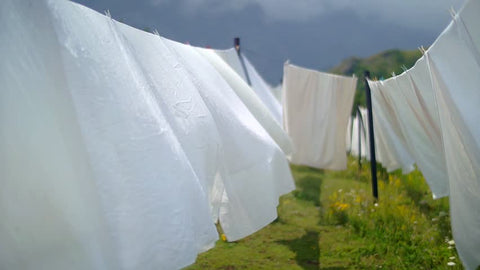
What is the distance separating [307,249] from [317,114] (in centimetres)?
249

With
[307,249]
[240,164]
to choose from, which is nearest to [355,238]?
[307,249]

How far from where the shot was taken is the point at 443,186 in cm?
279

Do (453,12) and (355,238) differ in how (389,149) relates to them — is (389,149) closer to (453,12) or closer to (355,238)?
(355,238)

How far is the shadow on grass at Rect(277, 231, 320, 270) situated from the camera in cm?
275

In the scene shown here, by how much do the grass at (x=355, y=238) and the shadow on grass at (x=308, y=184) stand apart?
1.30 feet

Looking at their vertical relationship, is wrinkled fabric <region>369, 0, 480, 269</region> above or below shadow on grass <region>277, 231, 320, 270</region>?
above

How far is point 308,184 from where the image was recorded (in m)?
5.56

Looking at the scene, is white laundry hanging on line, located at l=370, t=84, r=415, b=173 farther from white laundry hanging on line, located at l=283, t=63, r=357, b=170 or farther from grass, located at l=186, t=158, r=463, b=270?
grass, located at l=186, t=158, r=463, b=270

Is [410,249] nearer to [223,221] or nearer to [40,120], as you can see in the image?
[223,221]

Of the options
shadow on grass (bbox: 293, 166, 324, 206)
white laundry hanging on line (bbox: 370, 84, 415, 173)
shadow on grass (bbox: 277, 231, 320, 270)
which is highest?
white laundry hanging on line (bbox: 370, 84, 415, 173)

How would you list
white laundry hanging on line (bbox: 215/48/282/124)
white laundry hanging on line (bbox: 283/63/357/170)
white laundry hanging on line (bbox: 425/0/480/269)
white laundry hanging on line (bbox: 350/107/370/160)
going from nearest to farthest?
white laundry hanging on line (bbox: 425/0/480/269) → white laundry hanging on line (bbox: 215/48/282/124) → white laundry hanging on line (bbox: 283/63/357/170) → white laundry hanging on line (bbox: 350/107/370/160)

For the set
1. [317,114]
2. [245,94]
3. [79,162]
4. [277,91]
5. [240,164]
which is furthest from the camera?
[277,91]

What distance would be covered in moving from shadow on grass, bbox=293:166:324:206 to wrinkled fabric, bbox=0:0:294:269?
10.7 ft

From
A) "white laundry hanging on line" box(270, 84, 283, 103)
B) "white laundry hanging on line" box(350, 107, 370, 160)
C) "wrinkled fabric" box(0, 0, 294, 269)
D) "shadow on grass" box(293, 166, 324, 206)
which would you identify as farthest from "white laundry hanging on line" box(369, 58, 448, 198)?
"white laundry hanging on line" box(270, 84, 283, 103)
